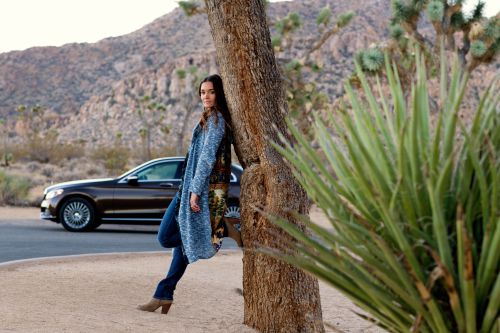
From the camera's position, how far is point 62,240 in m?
A: 14.3

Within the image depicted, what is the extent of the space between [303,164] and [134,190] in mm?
12955

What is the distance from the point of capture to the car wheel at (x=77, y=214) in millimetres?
16234

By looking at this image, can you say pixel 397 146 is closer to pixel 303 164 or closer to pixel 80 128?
pixel 303 164

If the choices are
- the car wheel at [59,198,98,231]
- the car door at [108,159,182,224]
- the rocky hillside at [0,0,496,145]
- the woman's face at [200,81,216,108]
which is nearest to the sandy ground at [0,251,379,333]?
the woman's face at [200,81,216,108]

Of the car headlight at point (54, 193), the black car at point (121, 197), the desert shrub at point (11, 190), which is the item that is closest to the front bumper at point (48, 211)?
the black car at point (121, 197)

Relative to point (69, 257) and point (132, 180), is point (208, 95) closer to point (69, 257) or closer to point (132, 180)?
point (69, 257)

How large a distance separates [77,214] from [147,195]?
4.67 ft

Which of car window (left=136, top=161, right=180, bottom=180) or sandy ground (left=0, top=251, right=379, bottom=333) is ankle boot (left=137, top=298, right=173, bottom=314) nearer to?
sandy ground (left=0, top=251, right=379, bottom=333)

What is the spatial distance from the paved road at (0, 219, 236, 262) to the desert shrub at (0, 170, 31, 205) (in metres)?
6.28

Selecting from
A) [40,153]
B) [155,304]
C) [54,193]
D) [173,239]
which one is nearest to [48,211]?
[54,193]

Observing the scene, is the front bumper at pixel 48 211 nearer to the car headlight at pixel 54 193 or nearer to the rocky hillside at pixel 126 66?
the car headlight at pixel 54 193

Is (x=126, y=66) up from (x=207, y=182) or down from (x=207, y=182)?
up

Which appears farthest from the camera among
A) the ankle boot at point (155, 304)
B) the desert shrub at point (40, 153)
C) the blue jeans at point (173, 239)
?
the desert shrub at point (40, 153)

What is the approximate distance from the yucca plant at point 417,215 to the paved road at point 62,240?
843 cm
